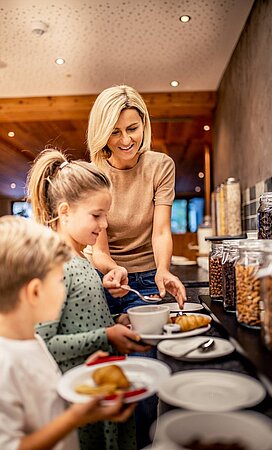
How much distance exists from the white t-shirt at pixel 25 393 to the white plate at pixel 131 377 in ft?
0.07

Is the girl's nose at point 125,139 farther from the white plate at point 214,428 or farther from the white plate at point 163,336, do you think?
the white plate at point 214,428

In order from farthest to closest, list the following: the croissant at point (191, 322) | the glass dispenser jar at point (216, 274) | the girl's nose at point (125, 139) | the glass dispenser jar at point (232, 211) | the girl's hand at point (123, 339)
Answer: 1. the glass dispenser jar at point (232, 211)
2. the girl's nose at point (125, 139)
3. the glass dispenser jar at point (216, 274)
4. the croissant at point (191, 322)
5. the girl's hand at point (123, 339)

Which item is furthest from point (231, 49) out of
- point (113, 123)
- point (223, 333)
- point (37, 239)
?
point (37, 239)

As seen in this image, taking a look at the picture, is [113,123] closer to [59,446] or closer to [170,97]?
[59,446]

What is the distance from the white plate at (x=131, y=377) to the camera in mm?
713

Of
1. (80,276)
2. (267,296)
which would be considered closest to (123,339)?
(80,276)

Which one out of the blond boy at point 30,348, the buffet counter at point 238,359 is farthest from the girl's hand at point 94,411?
the buffet counter at point 238,359

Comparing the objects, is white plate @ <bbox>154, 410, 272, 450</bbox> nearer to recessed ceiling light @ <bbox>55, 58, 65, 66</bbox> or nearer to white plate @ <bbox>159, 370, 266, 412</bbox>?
white plate @ <bbox>159, 370, 266, 412</bbox>

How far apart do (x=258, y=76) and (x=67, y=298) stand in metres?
2.44

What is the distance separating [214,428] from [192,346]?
1.26 ft

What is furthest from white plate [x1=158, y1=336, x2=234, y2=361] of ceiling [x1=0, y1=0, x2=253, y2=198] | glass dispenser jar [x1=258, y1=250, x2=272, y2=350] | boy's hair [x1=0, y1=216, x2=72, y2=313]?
ceiling [x1=0, y1=0, x2=253, y2=198]

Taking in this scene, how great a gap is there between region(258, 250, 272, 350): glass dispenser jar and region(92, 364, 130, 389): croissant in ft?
1.04

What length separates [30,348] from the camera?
843mm

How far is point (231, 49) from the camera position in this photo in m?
3.89
